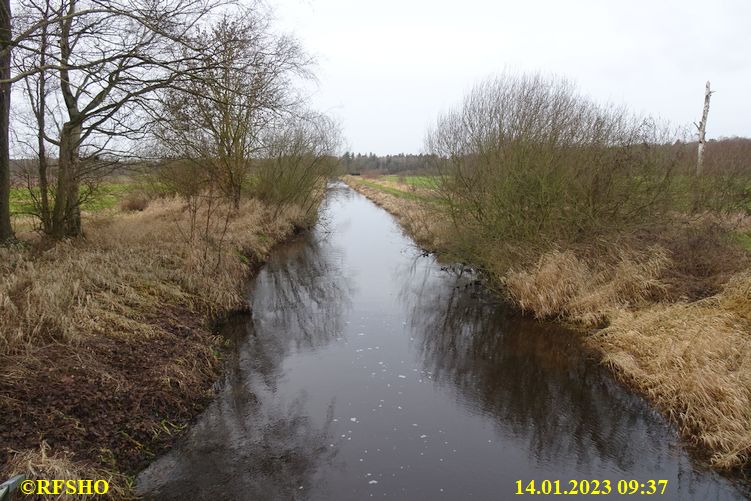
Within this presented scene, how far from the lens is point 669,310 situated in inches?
349

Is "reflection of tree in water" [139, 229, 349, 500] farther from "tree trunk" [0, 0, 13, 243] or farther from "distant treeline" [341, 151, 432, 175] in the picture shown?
"distant treeline" [341, 151, 432, 175]

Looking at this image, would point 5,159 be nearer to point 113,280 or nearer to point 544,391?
point 113,280

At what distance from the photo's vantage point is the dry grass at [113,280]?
6379mm

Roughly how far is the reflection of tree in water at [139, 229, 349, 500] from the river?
0.02 meters

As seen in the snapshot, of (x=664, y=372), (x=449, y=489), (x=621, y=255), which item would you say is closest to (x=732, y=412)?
(x=664, y=372)

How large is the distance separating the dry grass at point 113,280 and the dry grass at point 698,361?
25.6 ft

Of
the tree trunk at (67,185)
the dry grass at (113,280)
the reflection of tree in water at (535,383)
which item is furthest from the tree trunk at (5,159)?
the reflection of tree in water at (535,383)

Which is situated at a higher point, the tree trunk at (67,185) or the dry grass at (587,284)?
the tree trunk at (67,185)

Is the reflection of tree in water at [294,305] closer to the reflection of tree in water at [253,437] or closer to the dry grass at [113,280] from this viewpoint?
the reflection of tree in water at [253,437]

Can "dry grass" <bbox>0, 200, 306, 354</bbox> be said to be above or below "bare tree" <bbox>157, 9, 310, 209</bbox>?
below

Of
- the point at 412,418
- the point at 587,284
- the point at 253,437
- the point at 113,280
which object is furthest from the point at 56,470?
the point at 587,284

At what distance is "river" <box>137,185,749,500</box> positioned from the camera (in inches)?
201

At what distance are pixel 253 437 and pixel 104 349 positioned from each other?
8.15 feet

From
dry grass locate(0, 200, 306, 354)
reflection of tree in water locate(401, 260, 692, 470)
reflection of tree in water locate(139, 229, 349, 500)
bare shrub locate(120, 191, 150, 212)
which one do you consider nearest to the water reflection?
reflection of tree in water locate(401, 260, 692, 470)
